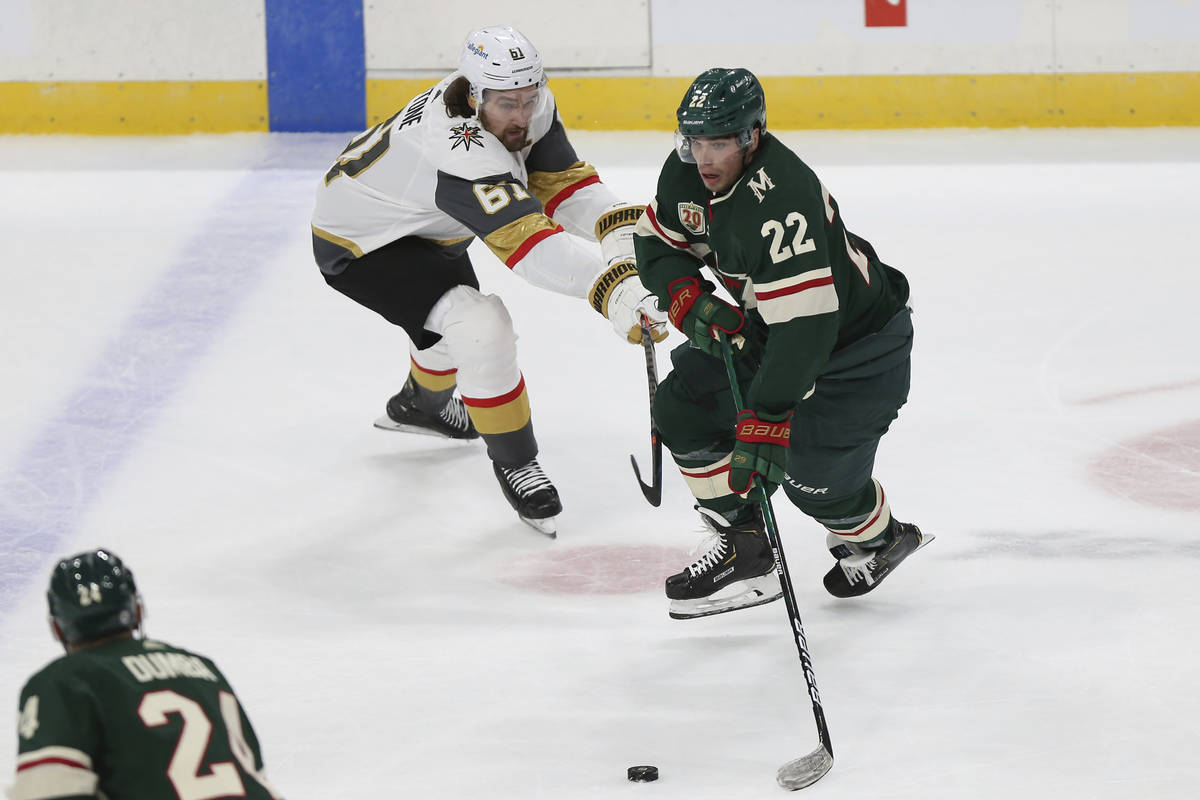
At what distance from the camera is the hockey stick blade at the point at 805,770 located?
2.32m

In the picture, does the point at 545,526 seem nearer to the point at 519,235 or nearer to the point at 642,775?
the point at 519,235

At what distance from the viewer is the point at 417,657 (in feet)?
9.24

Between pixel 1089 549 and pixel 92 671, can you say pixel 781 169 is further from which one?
pixel 92 671

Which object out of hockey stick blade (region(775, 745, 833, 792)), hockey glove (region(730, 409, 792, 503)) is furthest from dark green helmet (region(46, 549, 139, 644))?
hockey glove (region(730, 409, 792, 503))

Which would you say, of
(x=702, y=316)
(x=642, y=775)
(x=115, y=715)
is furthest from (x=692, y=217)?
(x=115, y=715)

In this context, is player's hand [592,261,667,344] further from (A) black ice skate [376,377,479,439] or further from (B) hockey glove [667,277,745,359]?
(A) black ice skate [376,377,479,439]

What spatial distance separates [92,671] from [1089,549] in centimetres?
217

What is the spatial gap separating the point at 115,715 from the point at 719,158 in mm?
1380

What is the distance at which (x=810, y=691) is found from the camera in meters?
2.46

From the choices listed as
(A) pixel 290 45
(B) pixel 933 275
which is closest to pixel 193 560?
(B) pixel 933 275

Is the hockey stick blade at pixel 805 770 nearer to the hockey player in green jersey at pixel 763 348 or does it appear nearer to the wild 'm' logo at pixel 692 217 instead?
the hockey player in green jersey at pixel 763 348

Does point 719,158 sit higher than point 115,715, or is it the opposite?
point 719,158

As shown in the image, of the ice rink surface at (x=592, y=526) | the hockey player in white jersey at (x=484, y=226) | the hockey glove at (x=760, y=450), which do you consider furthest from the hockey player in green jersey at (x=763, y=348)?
the hockey player in white jersey at (x=484, y=226)

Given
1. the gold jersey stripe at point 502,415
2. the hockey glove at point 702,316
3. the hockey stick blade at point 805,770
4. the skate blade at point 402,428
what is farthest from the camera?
the skate blade at point 402,428
